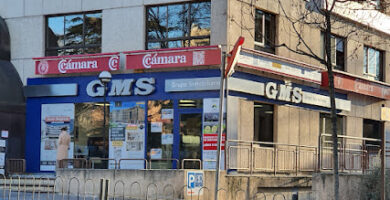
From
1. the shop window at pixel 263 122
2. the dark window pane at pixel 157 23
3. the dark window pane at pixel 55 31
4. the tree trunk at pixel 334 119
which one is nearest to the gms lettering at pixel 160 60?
the dark window pane at pixel 157 23

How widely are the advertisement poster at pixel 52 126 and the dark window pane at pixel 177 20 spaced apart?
15.1 feet

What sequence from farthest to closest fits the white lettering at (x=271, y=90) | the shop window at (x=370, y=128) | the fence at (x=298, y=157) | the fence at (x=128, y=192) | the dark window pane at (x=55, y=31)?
the shop window at (x=370, y=128)
the dark window pane at (x=55, y=31)
the white lettering at (x=271, y=90)
the fence at (x=298, y=157)
the fence at (x=128, y=192)

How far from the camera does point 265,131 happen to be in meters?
23.8

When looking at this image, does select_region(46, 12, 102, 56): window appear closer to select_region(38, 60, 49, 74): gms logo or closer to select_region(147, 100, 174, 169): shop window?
select_region(38, 60, 49, 74): gms logo

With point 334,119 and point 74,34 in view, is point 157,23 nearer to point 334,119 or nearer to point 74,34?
point 74,34

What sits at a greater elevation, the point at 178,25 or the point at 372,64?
the point at 178,25

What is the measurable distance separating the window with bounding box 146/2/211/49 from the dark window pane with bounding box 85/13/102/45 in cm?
198

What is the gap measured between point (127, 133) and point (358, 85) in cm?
1104

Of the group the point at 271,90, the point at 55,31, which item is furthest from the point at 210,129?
the point at 55,31

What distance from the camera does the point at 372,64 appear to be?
31.0 meters

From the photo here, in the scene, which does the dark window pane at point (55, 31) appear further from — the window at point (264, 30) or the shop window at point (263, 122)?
the shop window at point (263, 122)

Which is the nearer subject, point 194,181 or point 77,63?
point 194,181

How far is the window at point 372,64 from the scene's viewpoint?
100 ft

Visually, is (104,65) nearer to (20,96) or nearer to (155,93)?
(155,93)
